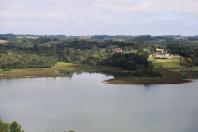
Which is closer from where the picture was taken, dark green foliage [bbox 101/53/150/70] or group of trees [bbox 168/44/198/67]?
dark green foliage [bbox 101/53/150/70]

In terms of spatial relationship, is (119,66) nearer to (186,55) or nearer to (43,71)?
(186,55)

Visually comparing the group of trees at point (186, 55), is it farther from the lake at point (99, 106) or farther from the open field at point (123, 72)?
the lake at point (99, 106)

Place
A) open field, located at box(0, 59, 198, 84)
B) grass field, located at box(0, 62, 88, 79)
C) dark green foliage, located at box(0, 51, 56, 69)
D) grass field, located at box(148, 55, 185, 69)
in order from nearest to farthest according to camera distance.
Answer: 1. open field, located at box(0, 59, 198, 84)
2. grass field, located at box(0, 62, 88, 79)
3. grass field, located at box(148, 55, 185, 69)
4. dark green foliage, located at box(0, 51, 56, 69)

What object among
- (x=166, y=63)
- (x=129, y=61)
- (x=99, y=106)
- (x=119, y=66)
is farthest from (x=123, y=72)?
(x=99, y=106)

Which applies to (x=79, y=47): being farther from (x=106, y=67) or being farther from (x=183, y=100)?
(x=183, y=100)

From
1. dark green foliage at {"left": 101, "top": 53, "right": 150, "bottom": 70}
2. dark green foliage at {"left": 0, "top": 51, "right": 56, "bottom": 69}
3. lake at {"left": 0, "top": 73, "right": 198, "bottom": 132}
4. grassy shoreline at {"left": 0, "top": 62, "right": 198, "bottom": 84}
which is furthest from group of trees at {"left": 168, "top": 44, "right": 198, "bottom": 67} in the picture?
dark green foliage at {"left": 0, "top": 51, "right": 56, "bottom": 69}

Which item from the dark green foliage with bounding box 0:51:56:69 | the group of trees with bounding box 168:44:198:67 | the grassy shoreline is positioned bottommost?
the grassy shoreline

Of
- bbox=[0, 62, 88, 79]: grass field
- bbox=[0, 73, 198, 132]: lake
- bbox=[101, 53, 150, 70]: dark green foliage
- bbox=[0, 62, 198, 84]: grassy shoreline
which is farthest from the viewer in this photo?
bbox=[101, 53, 150, 70]: dark green foliage

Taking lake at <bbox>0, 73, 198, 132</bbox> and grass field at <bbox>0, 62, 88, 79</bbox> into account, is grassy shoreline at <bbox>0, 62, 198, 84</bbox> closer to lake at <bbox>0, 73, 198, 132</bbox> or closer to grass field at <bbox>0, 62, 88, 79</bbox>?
grass field at <bbox>0, 62, 88, 79</bbox>

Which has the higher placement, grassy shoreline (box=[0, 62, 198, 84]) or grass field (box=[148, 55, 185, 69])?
grass field (box=[148, 55, 185, 69])

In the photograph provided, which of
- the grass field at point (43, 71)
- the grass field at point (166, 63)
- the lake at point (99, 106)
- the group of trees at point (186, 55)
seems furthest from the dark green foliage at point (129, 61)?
the lake at point (99, 106)
